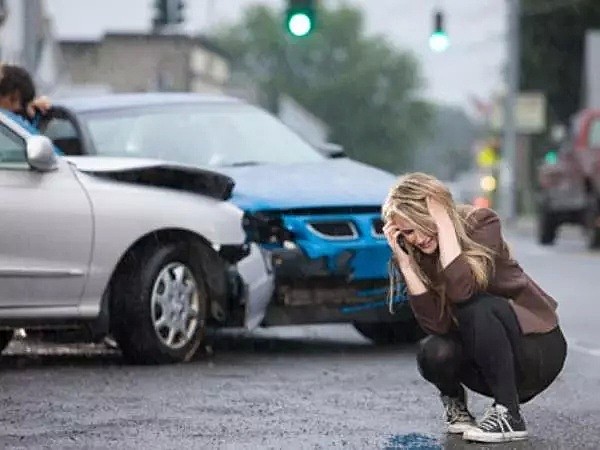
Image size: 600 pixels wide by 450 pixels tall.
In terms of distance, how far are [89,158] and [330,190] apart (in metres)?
1.33

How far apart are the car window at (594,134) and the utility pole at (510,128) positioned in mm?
20682

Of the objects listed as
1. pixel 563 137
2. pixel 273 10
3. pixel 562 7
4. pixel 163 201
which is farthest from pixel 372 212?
pixel 273 10

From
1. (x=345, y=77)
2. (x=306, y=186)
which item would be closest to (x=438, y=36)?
(x=306, y=186)

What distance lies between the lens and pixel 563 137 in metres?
31.5

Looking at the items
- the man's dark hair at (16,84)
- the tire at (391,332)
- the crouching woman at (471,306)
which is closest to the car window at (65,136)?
the man's dark hair at (16,84)

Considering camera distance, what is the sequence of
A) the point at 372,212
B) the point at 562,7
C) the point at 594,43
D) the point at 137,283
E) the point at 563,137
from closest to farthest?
1. the point at 137,283
2. the point at 372,212
3. the point at 563,137
4. the point at 594,43
5. the point at 562,7

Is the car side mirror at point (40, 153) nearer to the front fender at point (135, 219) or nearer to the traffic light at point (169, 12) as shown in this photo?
the front fender at point (135, 219)

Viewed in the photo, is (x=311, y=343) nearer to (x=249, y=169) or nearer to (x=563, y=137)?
(x=249, y=169)

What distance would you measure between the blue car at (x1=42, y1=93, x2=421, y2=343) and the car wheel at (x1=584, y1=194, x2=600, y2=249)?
16.4m

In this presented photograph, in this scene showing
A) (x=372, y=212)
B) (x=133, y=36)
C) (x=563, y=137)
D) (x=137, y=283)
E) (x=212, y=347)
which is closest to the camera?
(x=137, y=283)

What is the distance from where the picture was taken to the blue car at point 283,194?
435 inches

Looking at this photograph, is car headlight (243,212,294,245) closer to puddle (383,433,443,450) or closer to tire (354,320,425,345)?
tire (354,320,425,345)

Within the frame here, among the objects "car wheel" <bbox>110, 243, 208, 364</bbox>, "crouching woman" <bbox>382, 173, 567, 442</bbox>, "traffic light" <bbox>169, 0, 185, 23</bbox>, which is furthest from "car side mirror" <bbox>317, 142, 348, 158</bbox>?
"traffic light" <bbox>169, 0, 185, 23</bbox>

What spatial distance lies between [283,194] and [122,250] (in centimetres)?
106
